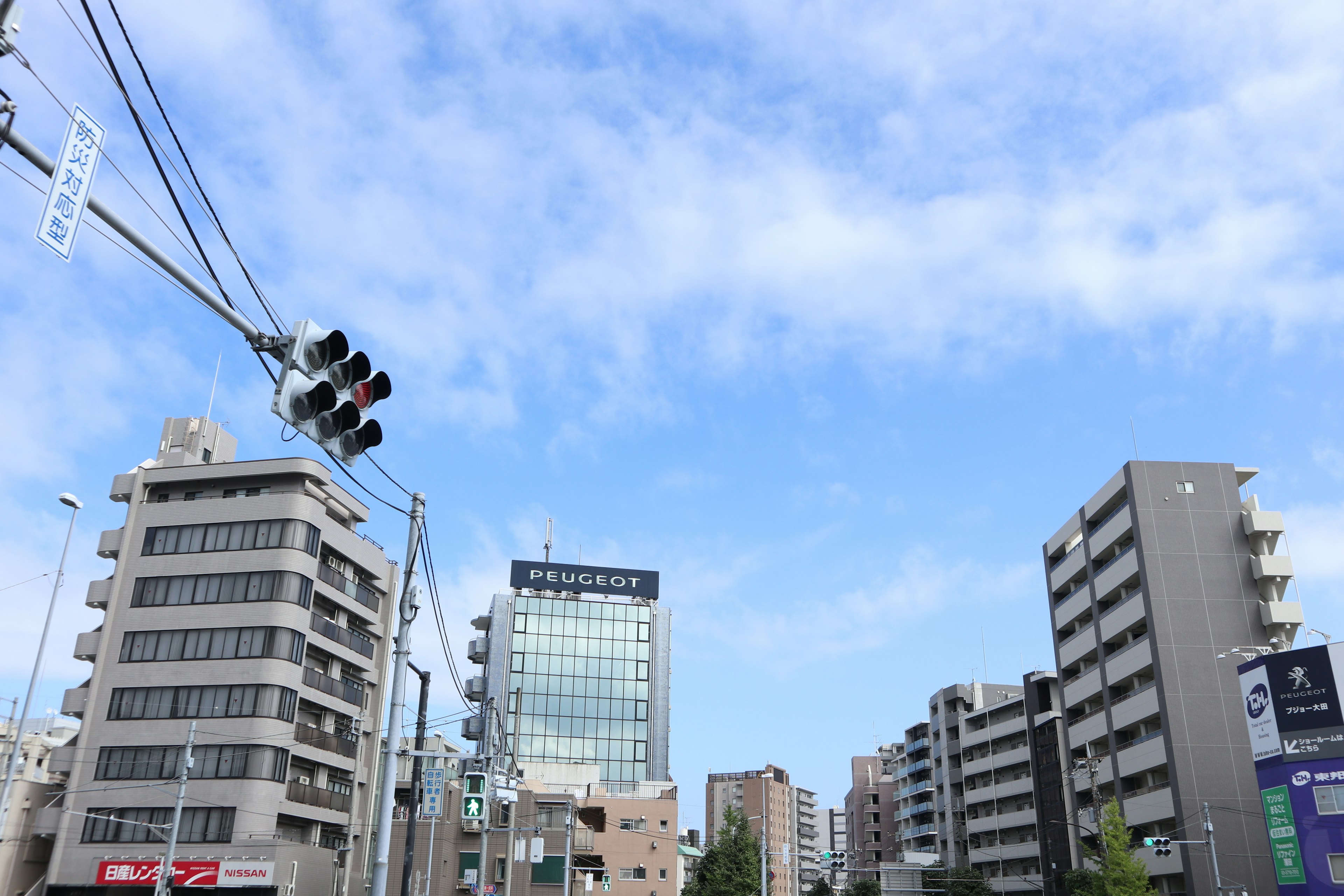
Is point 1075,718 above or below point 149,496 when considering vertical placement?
below

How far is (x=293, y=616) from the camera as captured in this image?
53.6m

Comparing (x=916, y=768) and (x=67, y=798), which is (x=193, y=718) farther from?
(x=916, y=768)

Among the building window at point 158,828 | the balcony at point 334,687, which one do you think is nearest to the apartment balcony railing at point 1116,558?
the balcony at point 334,687

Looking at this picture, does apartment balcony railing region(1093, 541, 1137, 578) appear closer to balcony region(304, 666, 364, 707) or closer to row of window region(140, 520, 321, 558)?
balcony region(304, 666, 364, 707)

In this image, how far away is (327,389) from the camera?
843cm

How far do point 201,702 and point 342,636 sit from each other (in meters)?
8.93

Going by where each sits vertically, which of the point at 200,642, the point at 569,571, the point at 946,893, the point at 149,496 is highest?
the point at 569,571

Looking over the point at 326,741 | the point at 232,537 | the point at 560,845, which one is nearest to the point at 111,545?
the point at 232,537

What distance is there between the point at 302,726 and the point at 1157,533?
52356 mm

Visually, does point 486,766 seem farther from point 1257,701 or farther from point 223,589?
point 1257,701

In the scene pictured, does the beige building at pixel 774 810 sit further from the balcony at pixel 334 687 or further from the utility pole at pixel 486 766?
the utility pole at pixel 486 766

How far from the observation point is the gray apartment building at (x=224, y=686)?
49.5 meters

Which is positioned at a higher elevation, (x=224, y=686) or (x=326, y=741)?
(x=224, y=686)

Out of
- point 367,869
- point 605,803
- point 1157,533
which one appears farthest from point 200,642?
point 1157,533
